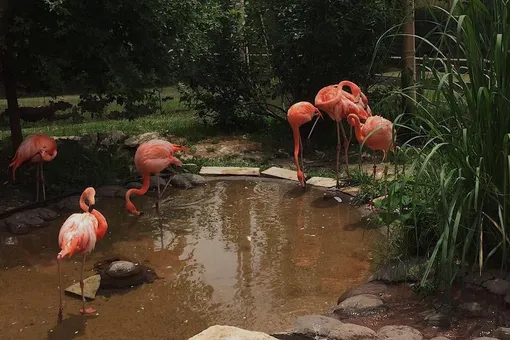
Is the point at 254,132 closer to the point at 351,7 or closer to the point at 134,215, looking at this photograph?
the point at 351,7

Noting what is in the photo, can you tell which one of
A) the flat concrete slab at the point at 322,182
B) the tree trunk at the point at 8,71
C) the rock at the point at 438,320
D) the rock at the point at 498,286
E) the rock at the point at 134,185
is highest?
the tree trunk at the point at 8,71

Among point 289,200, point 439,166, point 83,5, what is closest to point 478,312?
point 439,166

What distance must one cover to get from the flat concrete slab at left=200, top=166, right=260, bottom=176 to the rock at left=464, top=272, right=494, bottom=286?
3555 millimetres

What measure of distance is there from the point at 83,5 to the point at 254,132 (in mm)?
3712

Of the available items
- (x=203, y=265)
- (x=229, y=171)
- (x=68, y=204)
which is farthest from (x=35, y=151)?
(x=203, y=265)

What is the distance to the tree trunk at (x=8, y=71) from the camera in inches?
216

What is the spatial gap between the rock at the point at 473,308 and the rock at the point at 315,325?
605 mm

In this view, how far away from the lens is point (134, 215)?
209 inches

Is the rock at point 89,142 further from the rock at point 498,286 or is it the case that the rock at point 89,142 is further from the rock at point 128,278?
the rock at point 498,286

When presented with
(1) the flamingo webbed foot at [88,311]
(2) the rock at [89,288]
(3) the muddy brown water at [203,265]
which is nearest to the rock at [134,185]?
(3) the muddy brown water at [203,265]

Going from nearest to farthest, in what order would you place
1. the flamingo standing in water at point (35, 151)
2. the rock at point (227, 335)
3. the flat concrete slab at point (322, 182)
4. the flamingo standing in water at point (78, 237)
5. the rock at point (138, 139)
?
the rock at point (227, 335)
the flamingo standing in water at point (78, 237)
the flamingo standing in water at point (35, 151)
the flat concrete slab at point (322, 182)
the rock at point (138, 139)

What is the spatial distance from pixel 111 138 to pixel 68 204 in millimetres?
2334

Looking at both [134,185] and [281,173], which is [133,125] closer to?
[134,185]

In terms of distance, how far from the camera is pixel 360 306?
3127 millimetres
